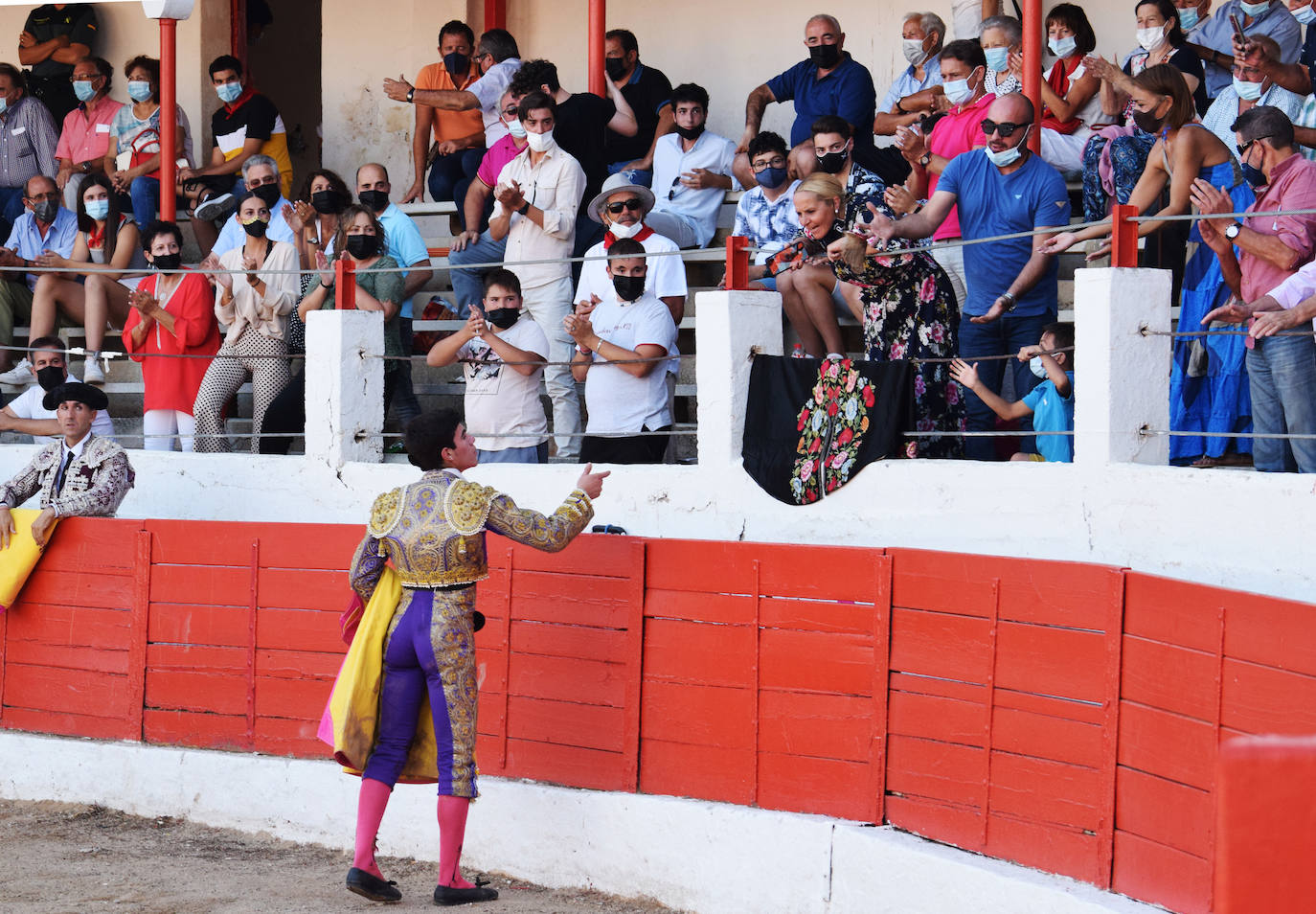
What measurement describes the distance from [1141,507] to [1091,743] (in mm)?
717

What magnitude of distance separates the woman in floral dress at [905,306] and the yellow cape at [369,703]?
73.4 inches

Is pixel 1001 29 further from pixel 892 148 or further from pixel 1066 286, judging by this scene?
pixel 1066 286

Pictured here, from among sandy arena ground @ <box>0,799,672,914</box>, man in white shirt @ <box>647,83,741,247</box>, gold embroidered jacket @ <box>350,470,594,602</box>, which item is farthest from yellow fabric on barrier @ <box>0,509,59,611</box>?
man in white shirt @ <box>647,83,741,247</box>

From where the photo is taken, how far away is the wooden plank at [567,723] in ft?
19.4

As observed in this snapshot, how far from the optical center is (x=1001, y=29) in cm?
789

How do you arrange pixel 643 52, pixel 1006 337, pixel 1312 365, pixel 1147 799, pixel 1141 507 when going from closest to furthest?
pixel 1147 799
pixel 1141 507
pixel 1312 365
pixel 1006 337
pixel 643 52

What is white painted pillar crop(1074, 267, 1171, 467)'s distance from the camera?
5012mm

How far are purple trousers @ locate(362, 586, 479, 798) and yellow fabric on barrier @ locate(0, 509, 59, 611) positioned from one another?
276cm

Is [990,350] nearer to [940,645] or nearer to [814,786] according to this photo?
[940,645]

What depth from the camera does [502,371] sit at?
708 cm

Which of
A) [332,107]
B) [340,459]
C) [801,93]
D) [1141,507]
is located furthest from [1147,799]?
[332,107]

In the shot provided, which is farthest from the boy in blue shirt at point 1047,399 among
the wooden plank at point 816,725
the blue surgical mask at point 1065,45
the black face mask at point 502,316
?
the blue surgical mask at point 1065,45

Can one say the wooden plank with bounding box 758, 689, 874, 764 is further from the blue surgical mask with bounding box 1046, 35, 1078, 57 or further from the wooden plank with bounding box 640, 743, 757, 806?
the blue surgical mask with bounding box 1046, 35, 1078, 57

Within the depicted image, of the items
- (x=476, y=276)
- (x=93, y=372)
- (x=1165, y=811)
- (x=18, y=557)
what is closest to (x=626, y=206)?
(x=476, y=276)
